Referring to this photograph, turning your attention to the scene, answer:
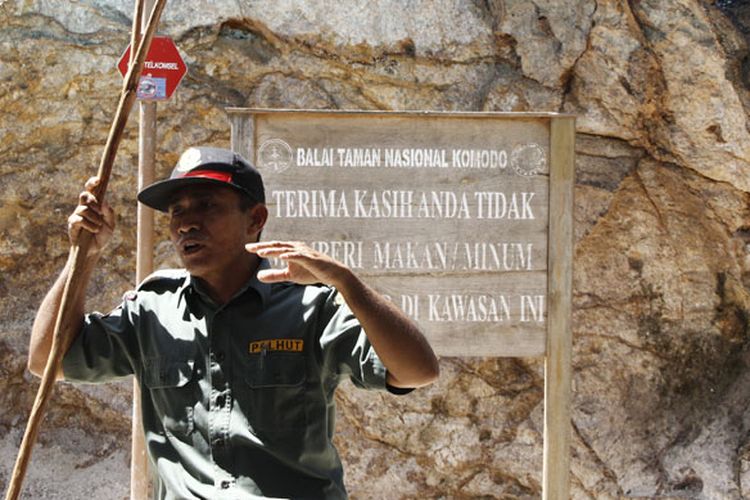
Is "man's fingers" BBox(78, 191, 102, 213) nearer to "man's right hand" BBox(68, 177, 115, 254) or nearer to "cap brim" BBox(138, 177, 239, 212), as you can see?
"man's right hand" BBox(68, 177, 115, 254)

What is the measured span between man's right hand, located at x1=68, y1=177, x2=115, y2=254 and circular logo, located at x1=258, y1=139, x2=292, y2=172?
161cm

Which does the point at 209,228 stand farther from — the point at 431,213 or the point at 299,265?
the point at 431,213

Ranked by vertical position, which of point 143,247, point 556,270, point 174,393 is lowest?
point 174,393

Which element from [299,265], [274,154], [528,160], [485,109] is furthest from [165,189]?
[485,109]

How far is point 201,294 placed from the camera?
237cm

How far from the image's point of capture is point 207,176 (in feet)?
7.60

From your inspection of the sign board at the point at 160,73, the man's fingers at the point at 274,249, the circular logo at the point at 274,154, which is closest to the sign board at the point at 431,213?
the circular logo at the point at 274,154

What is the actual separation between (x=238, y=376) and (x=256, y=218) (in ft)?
1.34

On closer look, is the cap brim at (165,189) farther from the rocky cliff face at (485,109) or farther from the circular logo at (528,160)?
the rocky cliff face at (485,109)

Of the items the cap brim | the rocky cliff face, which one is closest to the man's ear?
the cap brim

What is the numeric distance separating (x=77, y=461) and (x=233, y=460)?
3.97 m

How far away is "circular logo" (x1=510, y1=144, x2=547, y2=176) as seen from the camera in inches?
158

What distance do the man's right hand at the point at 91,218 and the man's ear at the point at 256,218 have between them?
318 millimetres

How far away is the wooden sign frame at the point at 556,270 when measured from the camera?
3977 millimetres
